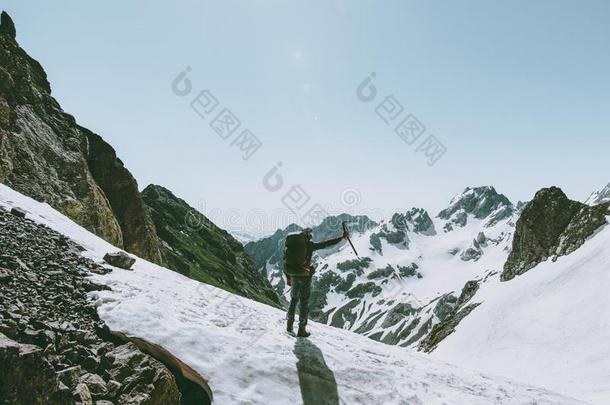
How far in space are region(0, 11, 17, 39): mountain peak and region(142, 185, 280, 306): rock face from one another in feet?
194

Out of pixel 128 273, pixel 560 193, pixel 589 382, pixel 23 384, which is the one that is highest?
pixel 560 193

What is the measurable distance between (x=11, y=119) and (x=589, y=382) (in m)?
44.4

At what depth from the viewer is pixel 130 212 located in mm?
49125

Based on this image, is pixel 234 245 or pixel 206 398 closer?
pixel 206 398

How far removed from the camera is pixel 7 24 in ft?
154

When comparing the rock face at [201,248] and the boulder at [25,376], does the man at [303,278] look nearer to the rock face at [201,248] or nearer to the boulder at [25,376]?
the boulder at [25,376]

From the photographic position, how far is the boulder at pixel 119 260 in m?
16.4

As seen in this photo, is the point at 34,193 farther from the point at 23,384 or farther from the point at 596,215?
the point at 596,215

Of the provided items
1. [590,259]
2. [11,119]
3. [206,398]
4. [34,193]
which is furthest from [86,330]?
[590,259]

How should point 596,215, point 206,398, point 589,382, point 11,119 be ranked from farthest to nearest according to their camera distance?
1. point 596,215
2. point 11,119
3. point 589,382
4. point 206,398

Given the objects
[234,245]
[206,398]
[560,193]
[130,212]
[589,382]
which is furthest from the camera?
[234,245]

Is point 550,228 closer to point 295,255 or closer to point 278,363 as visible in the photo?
point 295,255

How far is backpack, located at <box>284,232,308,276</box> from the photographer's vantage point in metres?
12.9

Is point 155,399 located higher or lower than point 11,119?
lower
